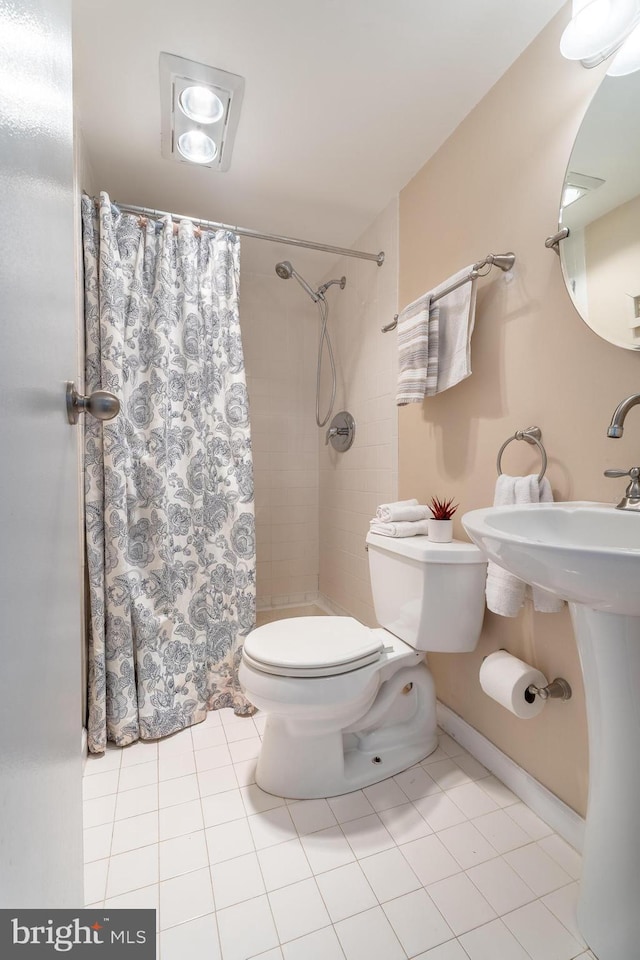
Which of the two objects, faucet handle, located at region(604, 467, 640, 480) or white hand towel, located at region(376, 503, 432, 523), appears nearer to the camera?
faucet handle, located at region(604, 467, 640, 480)

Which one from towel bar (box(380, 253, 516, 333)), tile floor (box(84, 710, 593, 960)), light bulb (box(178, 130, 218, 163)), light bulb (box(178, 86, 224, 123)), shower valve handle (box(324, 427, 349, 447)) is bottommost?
tile floor (box(84, 710, 593, 960))

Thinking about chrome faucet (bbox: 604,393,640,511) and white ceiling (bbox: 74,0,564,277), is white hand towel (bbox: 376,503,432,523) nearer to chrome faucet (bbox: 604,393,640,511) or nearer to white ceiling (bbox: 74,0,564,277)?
chrome faucet (bbox: 604,393,640,511)

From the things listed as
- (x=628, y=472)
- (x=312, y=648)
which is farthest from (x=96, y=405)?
(x=628, y=472)

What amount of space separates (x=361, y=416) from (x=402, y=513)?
83 centimetres

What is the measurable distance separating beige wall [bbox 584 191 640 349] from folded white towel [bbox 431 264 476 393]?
0.36m

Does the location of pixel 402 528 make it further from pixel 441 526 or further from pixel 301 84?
pixel 301 84

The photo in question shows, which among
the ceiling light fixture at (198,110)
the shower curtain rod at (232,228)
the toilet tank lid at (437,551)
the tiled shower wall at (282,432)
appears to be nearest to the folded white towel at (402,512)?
the toilet tank lid at (437,551)

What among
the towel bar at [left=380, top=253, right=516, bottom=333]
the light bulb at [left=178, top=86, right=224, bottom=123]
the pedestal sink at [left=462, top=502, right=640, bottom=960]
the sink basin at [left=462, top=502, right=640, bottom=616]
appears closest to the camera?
the sink basin at [left=462, top=502, right=640, bottom=616]

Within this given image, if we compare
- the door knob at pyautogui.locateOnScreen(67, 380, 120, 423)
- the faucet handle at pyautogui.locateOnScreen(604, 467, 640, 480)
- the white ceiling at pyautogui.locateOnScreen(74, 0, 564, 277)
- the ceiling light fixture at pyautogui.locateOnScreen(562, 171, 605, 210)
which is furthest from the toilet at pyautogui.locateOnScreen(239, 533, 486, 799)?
the white ceiling at pyautogui.locateOnScreen(74, 0, 564, 277)

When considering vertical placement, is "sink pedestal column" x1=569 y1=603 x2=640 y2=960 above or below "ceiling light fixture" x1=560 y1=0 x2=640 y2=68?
below

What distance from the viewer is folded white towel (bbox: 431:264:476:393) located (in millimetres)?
1355

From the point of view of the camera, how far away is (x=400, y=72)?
4.30ft

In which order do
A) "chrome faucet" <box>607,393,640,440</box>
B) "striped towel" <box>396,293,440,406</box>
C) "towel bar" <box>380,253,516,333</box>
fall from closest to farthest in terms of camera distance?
"chrome faucet" <box>607,393,640,440</box> < "towel bar" <box>380,253,516,333</box> < "striped towel" <box>396,293,440,406</box>

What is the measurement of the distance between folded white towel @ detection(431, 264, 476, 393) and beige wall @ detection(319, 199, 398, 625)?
412 millimetres
